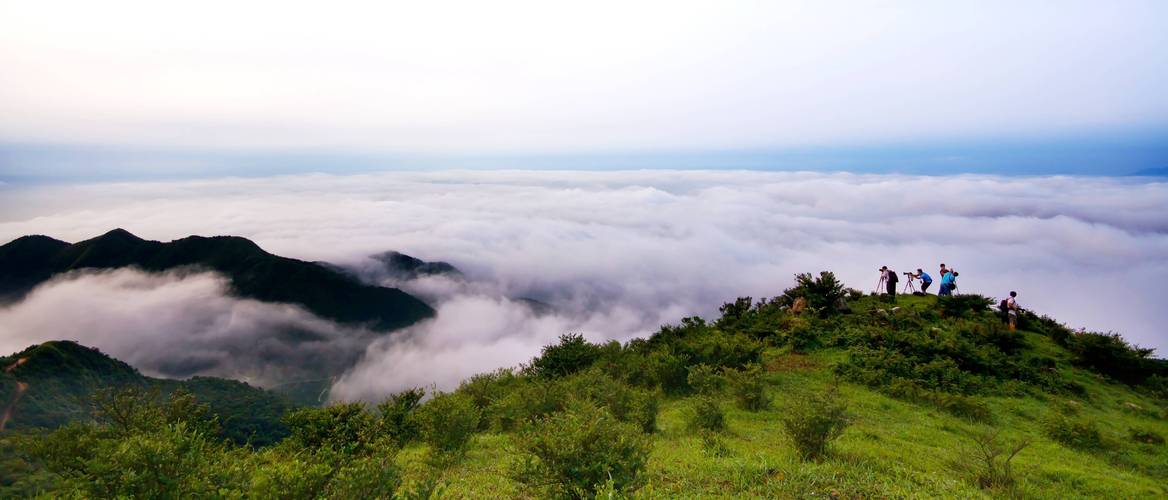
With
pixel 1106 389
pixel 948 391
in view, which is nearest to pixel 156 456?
pixel 948 391

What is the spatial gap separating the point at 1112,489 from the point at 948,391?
653cm

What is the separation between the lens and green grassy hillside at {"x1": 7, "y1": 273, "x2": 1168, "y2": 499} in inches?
265

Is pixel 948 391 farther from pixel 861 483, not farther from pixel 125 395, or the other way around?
pixel 125 395

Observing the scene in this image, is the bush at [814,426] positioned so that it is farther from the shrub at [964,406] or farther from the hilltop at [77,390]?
the hilltop at [77,390]

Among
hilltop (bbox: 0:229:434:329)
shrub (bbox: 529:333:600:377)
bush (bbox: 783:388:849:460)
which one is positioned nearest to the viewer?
bush (bbox: 783:388:849:460)

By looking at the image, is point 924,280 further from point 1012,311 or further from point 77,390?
point 77,390

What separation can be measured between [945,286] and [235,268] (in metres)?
228

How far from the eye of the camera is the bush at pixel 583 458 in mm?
6645

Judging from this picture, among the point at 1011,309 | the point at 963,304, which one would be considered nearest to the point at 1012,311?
the point at 1011,309

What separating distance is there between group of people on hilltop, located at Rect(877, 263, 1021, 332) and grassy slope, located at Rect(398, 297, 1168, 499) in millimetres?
4824

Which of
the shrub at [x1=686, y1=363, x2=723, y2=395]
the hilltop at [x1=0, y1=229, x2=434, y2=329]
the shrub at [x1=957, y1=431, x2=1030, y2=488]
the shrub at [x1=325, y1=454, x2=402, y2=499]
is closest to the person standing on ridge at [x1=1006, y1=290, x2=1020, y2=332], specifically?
the shrub at [x1=957, y1=431, x2=1030, y2=488]

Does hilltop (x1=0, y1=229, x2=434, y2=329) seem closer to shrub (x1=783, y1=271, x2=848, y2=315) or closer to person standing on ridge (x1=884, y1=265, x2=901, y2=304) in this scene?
shrub (x1=783, y1=271, x2=848, y2=315)

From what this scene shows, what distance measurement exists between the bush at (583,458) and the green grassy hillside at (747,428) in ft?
0.10

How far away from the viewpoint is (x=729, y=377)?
15.8 meters
